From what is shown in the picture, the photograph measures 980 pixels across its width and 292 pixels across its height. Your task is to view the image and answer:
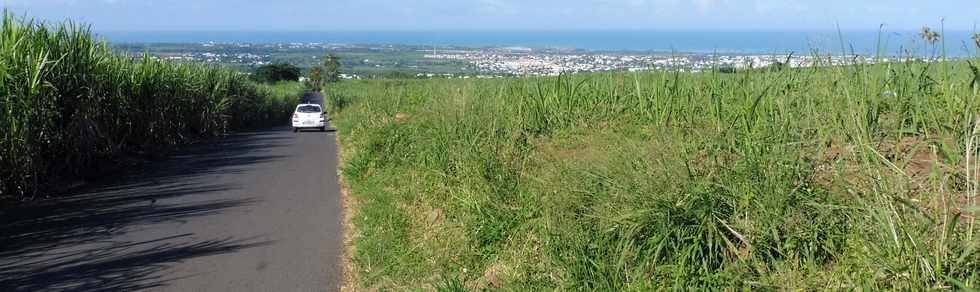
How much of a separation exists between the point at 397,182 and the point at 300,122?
2619 centimetres

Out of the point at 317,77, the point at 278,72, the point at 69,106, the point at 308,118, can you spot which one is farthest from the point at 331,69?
the point at 69,106

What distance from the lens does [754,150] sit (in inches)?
238

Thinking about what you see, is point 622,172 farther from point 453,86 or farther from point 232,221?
point 453,86

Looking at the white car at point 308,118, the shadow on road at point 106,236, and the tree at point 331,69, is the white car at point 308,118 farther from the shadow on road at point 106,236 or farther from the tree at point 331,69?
the tree at point 331,69

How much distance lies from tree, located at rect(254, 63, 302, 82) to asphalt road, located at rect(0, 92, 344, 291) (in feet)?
266

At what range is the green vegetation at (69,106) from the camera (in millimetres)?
13891

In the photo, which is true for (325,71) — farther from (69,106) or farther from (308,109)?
(69,106)

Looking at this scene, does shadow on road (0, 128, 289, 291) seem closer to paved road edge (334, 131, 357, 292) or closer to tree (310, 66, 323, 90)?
paved road edge (334, 131, 357, 292)

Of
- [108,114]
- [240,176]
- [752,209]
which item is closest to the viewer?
[752,209]

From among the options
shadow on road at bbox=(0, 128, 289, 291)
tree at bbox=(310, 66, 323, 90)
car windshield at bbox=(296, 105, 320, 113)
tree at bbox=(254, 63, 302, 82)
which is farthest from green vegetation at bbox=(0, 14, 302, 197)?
tree at bbox=(310, 66, 323, 90)

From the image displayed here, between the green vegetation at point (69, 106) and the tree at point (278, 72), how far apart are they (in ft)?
233

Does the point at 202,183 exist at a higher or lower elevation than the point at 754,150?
lower

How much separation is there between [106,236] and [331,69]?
303ft

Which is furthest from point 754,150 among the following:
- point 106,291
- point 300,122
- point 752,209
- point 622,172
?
point 300,122
